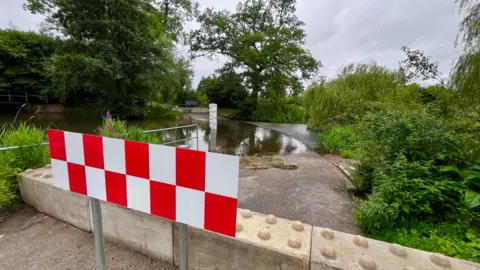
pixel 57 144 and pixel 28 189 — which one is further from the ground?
pixel 57 144

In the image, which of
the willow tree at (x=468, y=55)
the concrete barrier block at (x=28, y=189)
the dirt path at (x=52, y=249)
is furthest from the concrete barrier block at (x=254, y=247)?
the willow tree at (x=468, y=55)

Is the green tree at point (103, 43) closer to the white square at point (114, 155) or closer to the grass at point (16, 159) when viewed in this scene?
the grass at point (16, 159)

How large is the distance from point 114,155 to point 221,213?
0.54 metres

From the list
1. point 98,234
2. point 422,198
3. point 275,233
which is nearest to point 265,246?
point 275,233

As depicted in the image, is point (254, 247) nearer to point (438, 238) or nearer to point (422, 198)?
point (438, 238)

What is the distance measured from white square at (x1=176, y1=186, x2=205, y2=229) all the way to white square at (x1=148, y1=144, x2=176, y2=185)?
6 centimetres

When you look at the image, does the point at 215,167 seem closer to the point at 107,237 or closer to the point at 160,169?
the point at 160,169

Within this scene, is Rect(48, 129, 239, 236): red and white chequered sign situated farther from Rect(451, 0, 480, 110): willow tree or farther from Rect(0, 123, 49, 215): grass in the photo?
Rect(451, 0, 480, 110): willow tree

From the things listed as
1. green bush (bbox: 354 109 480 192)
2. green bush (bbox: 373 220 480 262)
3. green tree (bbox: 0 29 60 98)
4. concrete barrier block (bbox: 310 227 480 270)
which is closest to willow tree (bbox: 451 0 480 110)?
green bush (bbox: 354 109 480 192)

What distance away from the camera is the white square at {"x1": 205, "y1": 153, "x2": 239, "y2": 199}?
66 cm

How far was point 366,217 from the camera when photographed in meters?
2.02

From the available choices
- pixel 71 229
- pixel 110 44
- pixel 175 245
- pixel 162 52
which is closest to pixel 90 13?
pixel 110 44

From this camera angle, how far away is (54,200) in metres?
1.81

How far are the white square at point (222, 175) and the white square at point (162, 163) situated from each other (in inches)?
6.0
